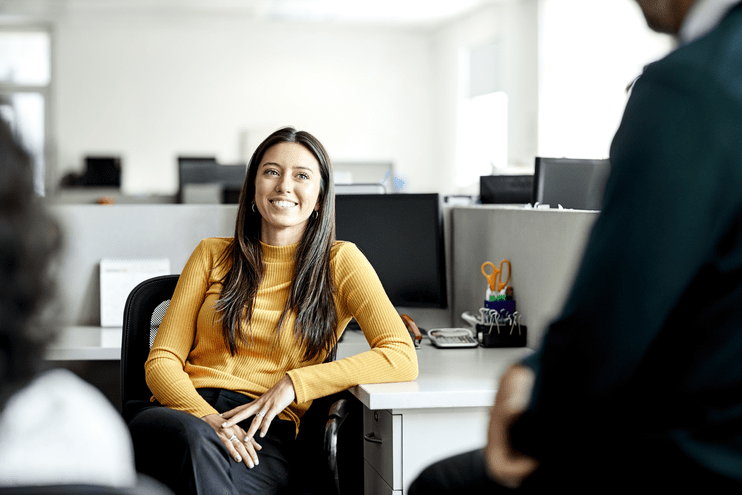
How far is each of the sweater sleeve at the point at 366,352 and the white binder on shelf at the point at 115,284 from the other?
36.5 inches

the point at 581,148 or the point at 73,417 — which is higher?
the point at 581,148

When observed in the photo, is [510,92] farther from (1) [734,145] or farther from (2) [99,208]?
(1) [734,145]

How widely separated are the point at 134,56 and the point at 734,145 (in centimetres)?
847

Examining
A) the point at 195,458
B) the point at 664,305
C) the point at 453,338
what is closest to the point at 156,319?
the point at 195,458

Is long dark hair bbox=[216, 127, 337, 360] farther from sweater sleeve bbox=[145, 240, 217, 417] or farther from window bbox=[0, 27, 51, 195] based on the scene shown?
window bbox=[0, 27, 51, 195]

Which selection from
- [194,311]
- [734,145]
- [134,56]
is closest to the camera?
[734,145]

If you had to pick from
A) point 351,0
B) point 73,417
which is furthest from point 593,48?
point 73,417

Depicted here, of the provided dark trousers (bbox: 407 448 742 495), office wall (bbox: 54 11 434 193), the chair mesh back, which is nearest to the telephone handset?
the chair mesh back

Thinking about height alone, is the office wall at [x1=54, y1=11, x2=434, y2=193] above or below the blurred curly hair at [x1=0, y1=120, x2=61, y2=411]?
above

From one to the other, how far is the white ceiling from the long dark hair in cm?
597

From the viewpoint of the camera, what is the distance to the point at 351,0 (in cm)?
756

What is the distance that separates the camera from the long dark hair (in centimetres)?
177

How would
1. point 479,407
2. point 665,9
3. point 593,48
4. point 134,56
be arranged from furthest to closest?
point 134,56
point 593,48
point 479,407
point 665,9

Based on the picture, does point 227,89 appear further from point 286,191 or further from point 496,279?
point 286,191
